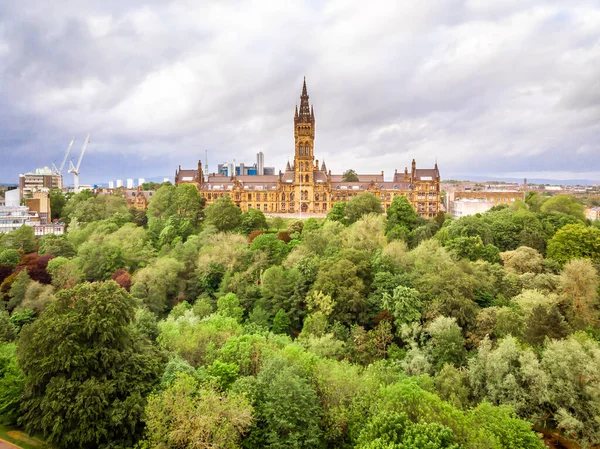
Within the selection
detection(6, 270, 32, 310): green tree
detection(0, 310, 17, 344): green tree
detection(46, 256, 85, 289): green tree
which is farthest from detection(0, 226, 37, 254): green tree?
detection(0, 310, 17, 344): green tree

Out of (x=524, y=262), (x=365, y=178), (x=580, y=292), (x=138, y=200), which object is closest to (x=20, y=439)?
(x=580, y=292)

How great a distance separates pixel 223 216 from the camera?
233ft

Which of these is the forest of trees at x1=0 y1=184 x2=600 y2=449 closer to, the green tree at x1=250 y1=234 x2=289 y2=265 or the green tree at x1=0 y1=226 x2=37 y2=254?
the green tree at x1=250 y1=234 x2=289 y2=265

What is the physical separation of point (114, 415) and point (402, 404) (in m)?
15.1

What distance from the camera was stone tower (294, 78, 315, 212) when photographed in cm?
9619

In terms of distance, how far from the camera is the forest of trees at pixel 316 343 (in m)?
22.8

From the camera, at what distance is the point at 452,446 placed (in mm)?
19453

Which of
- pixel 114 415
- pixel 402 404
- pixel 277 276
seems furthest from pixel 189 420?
pixel 277 276

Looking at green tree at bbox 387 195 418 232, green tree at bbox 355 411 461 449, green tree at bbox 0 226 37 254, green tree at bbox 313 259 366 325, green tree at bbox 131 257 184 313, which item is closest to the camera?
green tree at bbox 355 411 461 449

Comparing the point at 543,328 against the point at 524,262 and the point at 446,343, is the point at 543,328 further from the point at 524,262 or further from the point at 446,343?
the point at 524,262

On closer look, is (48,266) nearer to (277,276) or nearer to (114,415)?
(277,276)

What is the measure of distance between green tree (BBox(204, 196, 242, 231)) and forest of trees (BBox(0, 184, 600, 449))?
8896 millimetres

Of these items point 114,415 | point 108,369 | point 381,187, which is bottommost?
point 114,415

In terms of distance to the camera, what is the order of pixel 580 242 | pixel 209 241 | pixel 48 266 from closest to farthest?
1. pixel 580 242
2. pixel 48 266
3. pixel 209 241
